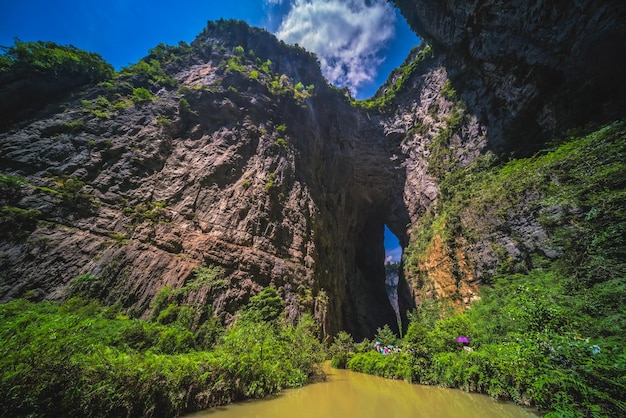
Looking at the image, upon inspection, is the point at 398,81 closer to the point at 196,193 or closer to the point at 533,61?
the point at 533,61

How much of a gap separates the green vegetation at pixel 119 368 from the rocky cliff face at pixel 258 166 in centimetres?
384

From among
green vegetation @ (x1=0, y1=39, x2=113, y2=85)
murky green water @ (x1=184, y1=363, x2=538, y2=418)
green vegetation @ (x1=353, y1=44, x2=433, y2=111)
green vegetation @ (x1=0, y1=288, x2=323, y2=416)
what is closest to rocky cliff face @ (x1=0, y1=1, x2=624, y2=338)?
green vegetation @ (x1=353, y1=44, x2=433, y2=111)

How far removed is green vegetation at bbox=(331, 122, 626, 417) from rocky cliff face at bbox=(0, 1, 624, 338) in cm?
199

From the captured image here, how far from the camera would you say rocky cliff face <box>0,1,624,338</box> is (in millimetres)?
10969

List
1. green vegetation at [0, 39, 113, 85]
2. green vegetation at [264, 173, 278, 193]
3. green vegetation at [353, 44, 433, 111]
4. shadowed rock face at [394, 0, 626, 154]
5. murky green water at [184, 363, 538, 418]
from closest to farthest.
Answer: murky green water at [184, 363, 538, 418] < shadowed rock face at [394, 0, 626, 154] < green vegetation at [0, 39, 113, 85] < green vegetation at [264, 173, 278, 193] < green vegetation at [353, 44, 433, 111]

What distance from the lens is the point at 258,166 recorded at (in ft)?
60.6

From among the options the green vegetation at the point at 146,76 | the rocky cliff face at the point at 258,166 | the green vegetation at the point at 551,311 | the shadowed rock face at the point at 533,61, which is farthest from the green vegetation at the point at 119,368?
the green vegetation at the point at 146,76

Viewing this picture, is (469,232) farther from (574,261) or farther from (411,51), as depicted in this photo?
(411,51)

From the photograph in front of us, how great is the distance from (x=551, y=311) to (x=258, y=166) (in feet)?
56.1

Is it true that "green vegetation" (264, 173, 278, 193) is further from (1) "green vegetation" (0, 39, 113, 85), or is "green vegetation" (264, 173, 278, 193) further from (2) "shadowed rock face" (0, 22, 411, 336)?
(1) "green vegetation" (0, 39, 113, 85)

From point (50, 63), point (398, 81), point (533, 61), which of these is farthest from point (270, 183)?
point (398, 81)

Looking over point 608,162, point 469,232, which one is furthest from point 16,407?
point 469,232

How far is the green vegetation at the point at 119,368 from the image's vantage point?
3086 mm

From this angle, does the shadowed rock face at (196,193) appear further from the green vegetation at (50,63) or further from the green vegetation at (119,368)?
the green vegetation at (119,368)
